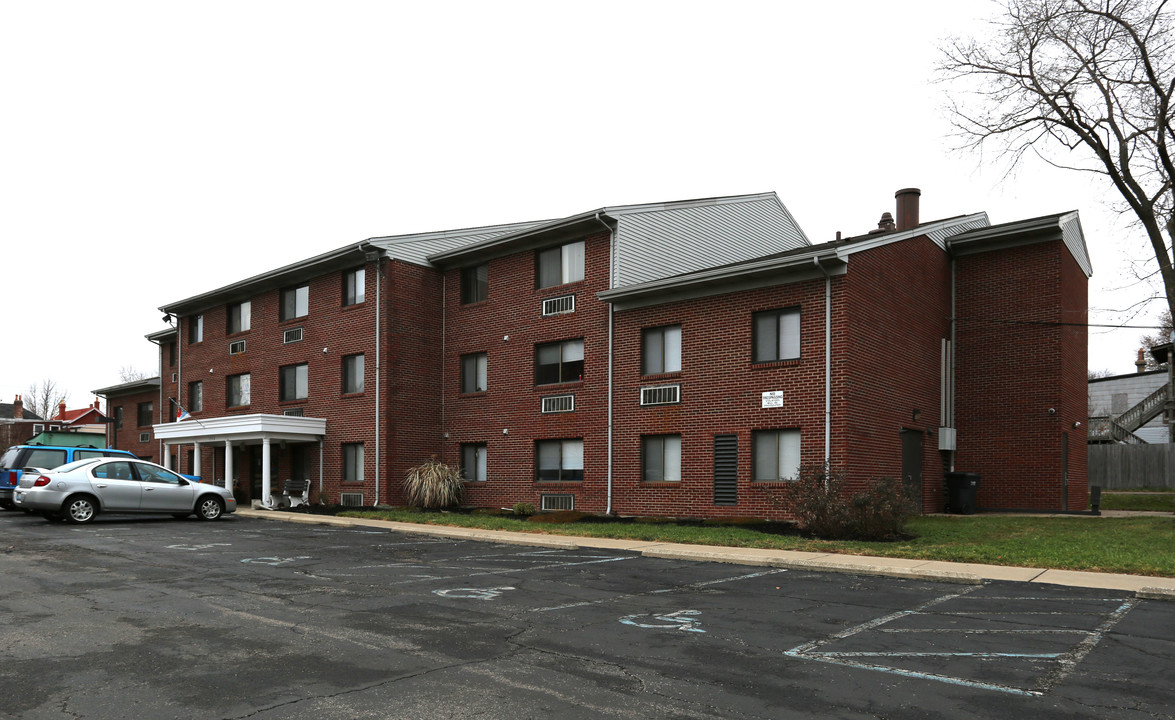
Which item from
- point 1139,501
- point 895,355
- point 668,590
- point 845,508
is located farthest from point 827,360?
point 1139,501

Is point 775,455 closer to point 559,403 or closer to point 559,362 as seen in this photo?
point 559,403

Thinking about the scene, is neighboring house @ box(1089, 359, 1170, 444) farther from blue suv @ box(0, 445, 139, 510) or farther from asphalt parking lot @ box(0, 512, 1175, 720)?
blue suv @ box(0, 445, 139, 510)

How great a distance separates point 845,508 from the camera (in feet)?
53.4

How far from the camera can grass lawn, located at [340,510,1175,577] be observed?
519 inches

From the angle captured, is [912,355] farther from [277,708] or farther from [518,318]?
[277,708]

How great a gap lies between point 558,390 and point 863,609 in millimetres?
A: 15931

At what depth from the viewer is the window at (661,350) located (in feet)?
74.6

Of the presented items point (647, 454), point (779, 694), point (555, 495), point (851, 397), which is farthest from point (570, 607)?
point (555, 495)

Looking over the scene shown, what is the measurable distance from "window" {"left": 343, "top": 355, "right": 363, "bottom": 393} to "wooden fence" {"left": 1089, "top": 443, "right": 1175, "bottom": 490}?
1142 inches

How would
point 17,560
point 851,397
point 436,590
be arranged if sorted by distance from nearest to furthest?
point 436,590 < point 17,560 < point 851,397

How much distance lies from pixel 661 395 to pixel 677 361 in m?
0.95

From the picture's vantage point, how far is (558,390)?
2492 cm

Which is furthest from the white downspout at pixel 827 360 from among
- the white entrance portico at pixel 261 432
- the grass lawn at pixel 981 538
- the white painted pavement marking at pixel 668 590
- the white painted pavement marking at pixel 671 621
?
the white entrance portico at pixel 261 432

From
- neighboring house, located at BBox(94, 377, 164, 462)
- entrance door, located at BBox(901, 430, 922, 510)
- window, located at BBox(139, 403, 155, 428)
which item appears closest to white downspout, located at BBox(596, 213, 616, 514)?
entrance door, located at BBox(901, 430, 922, 510)
